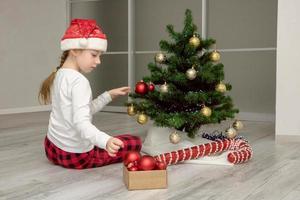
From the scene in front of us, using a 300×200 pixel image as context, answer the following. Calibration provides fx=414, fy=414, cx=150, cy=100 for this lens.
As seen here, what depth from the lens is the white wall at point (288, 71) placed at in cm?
229

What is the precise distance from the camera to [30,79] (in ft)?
13.3

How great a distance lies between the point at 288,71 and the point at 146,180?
1.28 metres

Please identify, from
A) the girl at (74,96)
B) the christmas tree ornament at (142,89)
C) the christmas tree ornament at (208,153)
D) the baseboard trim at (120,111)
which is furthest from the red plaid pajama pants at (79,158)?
the baseboard trim at (120,111)

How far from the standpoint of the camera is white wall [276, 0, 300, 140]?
229 cm

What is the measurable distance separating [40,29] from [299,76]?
8.86ft

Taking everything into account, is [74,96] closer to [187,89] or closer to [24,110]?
[187,89]

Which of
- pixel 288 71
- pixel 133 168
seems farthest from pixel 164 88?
pixel 288 71

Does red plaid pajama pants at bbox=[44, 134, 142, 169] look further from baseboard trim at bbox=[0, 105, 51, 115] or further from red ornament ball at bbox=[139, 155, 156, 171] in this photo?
baseboard trim at bbox=[0, 105, 51, 115]

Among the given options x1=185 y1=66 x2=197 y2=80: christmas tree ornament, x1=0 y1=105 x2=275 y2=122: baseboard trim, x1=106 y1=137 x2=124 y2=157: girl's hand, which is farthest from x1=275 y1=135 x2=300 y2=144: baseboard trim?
x1=106 y1=137 x2=124 y2=157: girl's hand

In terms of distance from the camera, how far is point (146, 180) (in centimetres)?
140

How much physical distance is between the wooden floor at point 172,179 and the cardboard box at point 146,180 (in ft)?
0.09

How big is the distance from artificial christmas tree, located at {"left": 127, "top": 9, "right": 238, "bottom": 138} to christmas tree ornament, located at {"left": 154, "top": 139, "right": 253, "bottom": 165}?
0.13m

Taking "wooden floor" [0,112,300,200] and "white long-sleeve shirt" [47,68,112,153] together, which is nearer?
"wooden floor" [0,112,300,200]

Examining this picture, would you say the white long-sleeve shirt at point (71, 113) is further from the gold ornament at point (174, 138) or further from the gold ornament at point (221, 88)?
the gold ornament at point (221, 88)
